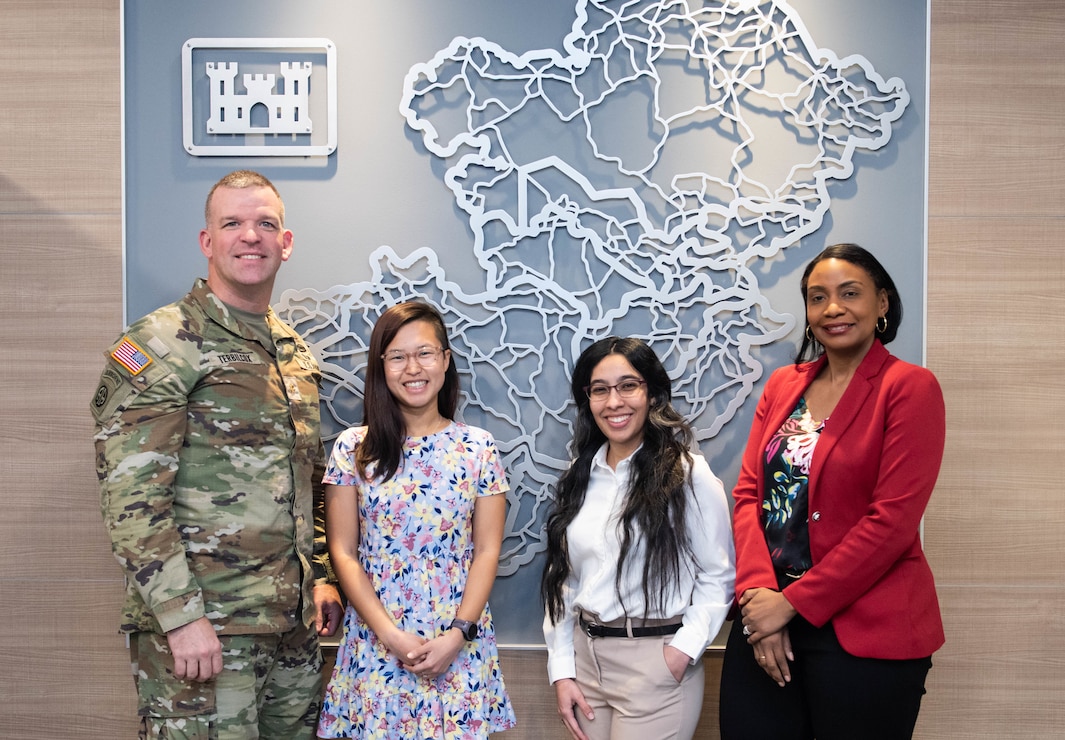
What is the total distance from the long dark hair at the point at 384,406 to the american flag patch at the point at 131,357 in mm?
520

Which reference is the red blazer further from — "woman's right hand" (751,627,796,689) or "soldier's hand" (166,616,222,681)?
"soldier's hand" (166,616,222,681)

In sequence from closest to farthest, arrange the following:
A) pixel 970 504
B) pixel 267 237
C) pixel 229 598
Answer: pixel 229 598, pixel 267 237, pixel 970 504

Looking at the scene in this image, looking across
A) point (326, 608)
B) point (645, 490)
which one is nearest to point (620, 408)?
point (645, 490)

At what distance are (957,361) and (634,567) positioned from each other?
1167mm

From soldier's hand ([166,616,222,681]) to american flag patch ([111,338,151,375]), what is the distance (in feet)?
1.82

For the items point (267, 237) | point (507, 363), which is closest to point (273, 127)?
point (267, 237)

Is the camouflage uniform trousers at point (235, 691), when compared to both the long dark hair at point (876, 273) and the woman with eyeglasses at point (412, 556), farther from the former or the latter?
the long dark hair at point (876, 273)

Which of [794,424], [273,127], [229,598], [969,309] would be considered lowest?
[229,598]

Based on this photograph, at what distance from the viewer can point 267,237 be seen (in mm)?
2051

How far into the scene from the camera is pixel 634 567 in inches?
79.4

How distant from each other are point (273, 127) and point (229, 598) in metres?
1.32

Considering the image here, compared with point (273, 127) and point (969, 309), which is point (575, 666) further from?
point (273, 127)

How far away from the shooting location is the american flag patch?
1.84m

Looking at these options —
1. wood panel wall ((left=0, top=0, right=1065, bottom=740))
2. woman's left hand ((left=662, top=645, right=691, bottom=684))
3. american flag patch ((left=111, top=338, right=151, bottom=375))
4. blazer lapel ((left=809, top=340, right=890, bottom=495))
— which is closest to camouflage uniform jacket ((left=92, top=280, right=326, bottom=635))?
american flag patch ((left=111, top=338, right=151, bottom=375))
